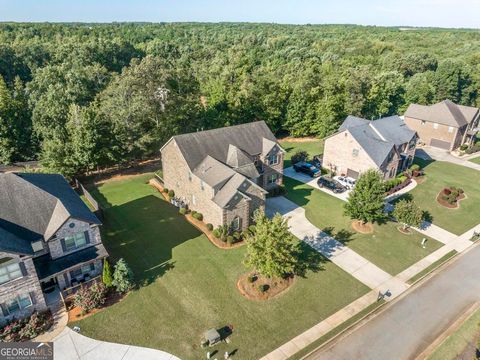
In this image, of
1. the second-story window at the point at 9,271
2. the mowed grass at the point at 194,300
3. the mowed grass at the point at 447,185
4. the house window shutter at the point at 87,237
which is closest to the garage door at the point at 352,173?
the mowed grass at the point at 447,185

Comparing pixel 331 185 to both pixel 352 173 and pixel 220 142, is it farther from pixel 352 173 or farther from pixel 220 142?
pixel 220 142

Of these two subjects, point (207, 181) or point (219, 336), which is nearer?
point (219, 336)

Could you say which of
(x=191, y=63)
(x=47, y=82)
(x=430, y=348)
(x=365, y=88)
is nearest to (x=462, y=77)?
(x=365, y=88)

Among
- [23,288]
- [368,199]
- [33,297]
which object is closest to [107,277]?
[33,297]

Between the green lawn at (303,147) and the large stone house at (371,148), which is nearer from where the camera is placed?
the large stone house at (371,148)

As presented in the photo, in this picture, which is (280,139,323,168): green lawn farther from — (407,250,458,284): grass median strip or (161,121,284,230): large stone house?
(407,250,458,284): grass median strip

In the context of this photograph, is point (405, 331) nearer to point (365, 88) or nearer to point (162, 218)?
point (162, 218)

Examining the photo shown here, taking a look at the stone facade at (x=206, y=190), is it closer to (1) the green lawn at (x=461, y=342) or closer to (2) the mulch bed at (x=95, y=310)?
(2) the mulch bed at (x=95, y=310)

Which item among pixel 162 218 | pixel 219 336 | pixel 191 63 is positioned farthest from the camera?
pixel 191 63
